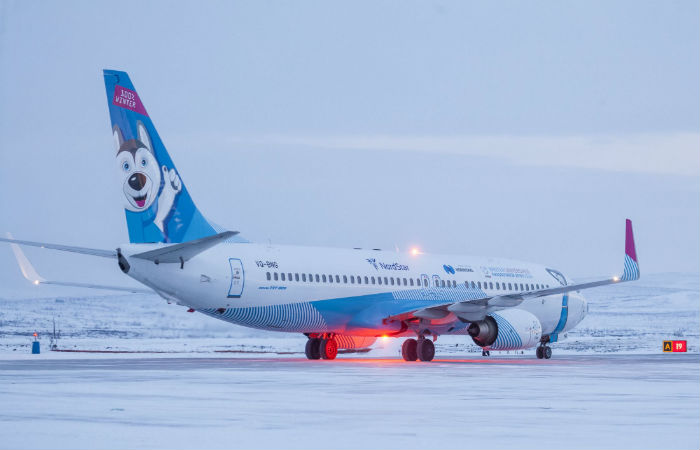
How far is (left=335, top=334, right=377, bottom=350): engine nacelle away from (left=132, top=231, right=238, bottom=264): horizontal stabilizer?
29.7ft

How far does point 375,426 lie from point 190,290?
1755 cm

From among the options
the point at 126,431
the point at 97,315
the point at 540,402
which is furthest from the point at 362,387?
the point at 97,315

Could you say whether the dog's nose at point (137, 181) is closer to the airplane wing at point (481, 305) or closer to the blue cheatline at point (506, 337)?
the airplane wing at point (481, 305)

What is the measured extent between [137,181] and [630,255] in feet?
64.8

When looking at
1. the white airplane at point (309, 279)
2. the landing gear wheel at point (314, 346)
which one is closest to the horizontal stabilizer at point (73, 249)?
the white airplane at point (309, 279)

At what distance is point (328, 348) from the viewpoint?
36281mm

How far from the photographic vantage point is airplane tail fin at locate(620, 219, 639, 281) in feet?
131

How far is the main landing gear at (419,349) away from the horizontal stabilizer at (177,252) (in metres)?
9.65

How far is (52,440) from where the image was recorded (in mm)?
11047

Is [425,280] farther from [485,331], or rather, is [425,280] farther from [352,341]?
[485,331]

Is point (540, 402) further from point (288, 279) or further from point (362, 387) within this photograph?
point (288, 279)

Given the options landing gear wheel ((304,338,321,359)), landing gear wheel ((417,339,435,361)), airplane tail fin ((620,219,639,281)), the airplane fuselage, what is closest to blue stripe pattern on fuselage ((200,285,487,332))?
the airplane fuselage

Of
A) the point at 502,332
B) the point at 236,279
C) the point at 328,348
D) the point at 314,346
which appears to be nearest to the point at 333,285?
the point at 328,348

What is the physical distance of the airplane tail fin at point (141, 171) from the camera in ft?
95.0
